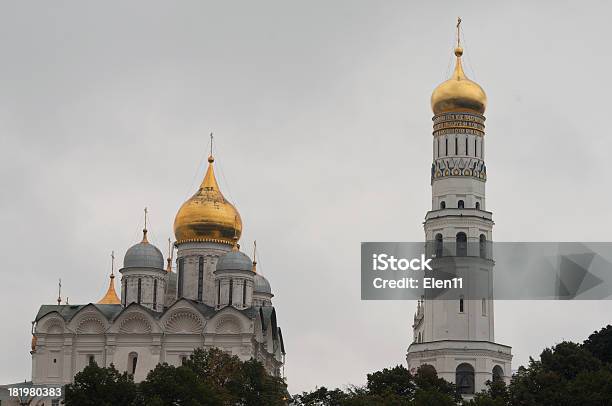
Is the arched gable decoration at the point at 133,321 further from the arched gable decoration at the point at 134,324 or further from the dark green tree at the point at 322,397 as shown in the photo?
the dark green tree at the point at 322,397

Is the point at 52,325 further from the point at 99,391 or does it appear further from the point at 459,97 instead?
the point at 459,97

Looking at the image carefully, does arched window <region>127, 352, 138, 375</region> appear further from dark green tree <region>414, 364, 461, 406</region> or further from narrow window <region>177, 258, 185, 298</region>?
dark green tree <region>414, 364, 461, 406</region>

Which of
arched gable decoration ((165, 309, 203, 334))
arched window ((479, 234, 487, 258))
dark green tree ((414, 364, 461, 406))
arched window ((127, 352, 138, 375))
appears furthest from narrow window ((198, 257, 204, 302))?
dark green tree ((414, 364, 461, 406))

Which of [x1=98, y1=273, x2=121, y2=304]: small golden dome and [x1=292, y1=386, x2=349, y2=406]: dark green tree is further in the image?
[x1=98, y1=273, x2=121, y2=304]: small golden dome

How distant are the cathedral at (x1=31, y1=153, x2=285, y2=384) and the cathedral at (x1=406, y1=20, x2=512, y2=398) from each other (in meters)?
7.74

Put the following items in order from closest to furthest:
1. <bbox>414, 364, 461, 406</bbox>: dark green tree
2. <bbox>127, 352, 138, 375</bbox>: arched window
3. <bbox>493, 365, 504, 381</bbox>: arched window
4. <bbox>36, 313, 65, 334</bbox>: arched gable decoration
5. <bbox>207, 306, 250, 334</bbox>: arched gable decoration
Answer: <bbox>414, 364, 461, 406</bbox>: dark green tree, <bbox>207, 306, 250, 334</bbox>: arched gable decoration, <bbox>127, 352, 138, 375</bbox>: arched window, <bbox>36, 313, 65, 334</bbox>: arched gable decoration, <bbox>493, 365, 504, 381</bbox>: arched window

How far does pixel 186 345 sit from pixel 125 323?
285 cm

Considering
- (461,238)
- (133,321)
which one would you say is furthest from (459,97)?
(133,321)

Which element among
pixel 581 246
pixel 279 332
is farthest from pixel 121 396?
pixel 279 332

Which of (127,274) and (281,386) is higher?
(127,274)

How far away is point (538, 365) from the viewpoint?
2356 inches

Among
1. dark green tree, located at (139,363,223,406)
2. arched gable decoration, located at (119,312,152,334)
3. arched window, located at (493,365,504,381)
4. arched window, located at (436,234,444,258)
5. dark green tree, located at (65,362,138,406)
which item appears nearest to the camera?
dark green tree, located at (65,362,138,406)

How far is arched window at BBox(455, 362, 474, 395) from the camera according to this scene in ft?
232

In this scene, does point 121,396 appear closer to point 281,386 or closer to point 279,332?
point 281,386
